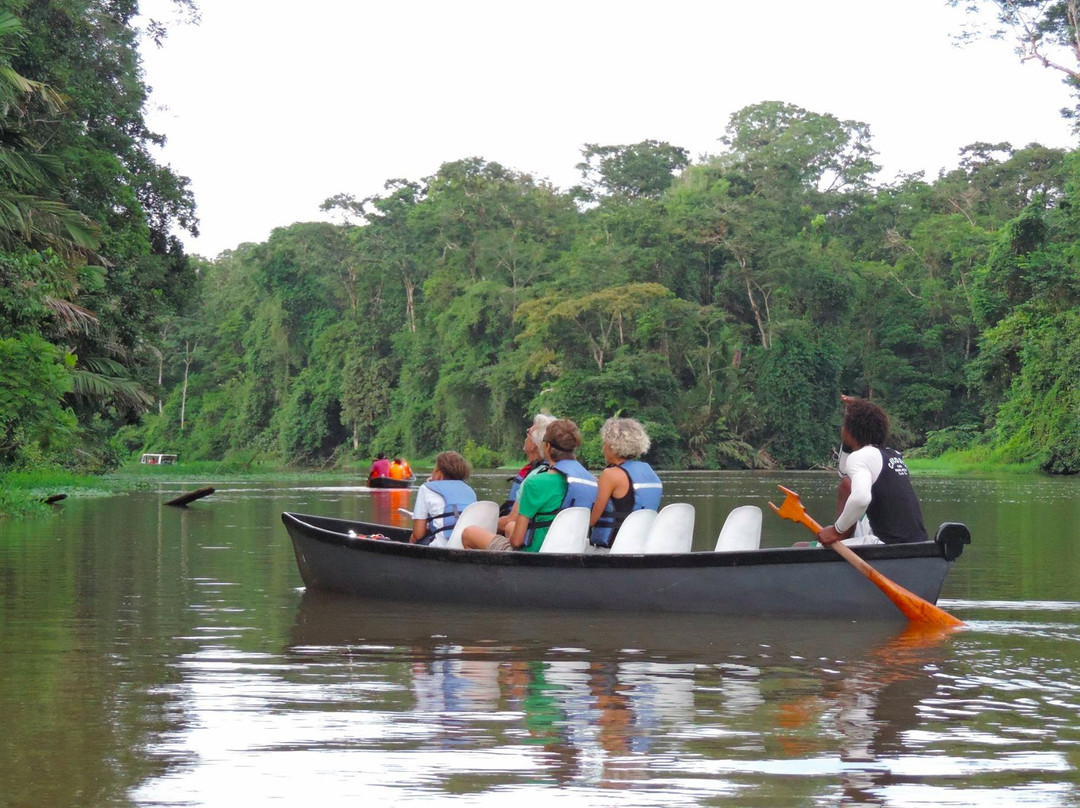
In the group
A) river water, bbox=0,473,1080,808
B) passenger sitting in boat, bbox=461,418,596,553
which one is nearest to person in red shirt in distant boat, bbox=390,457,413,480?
river water, bbox=0,473,1080,808

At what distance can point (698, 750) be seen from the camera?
495 centimetres

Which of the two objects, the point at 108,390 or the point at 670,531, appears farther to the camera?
the point at 108,390

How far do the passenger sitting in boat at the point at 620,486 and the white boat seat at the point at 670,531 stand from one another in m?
0.17

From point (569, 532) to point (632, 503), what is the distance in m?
0.51

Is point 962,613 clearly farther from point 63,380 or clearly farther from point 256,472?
point 256,472

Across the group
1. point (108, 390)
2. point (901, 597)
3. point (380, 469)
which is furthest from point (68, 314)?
point (901, 597)

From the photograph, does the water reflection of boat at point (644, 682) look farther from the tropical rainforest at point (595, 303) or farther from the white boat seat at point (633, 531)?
the tropical rainforest at point (595, 303)

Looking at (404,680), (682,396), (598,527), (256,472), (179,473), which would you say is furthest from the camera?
(682,396)

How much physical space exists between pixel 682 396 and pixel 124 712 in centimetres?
5208

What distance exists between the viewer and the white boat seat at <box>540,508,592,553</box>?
343 inches

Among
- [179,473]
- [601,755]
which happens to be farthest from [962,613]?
[179,473]

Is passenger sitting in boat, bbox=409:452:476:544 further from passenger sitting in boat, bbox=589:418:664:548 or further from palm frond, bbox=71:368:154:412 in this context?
palm frond, bbox=71:368:154:412

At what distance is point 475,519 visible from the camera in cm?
941

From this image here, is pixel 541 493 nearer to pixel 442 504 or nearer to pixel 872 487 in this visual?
pixel 442 504
